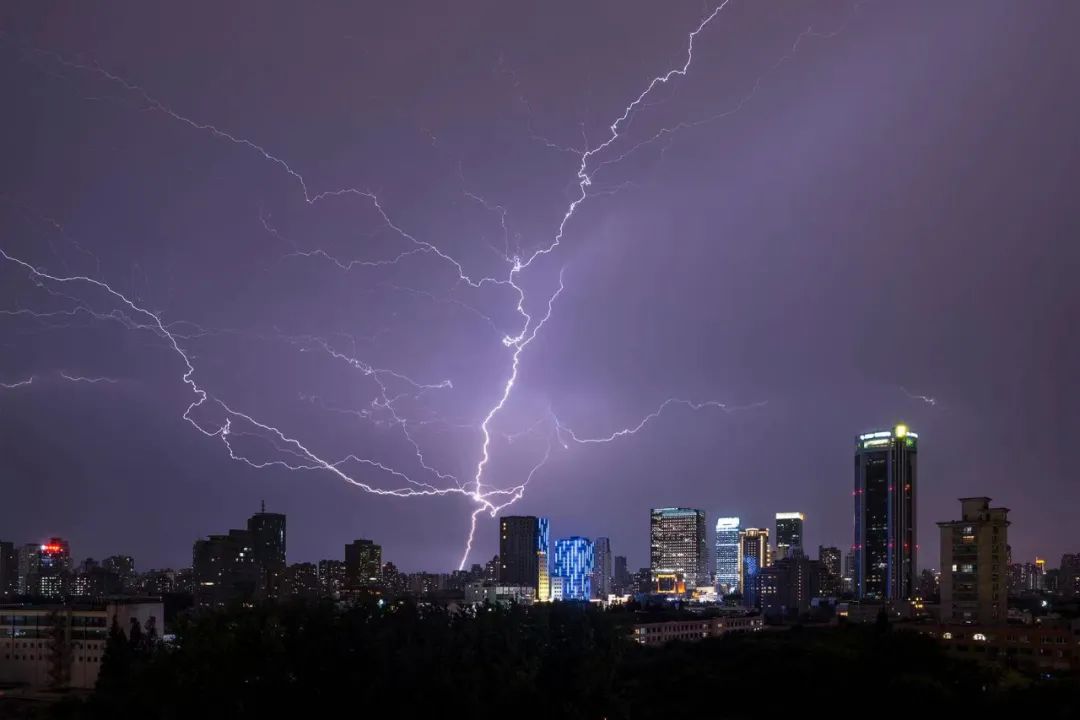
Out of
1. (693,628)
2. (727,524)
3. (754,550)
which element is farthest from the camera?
(727,524)

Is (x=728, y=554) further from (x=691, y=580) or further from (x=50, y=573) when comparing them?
(x=50, y=573)

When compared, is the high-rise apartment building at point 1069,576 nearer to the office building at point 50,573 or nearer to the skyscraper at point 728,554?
the skyscraper at point 728,554

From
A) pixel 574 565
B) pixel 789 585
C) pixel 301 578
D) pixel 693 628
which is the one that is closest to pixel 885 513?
pixel 789 585

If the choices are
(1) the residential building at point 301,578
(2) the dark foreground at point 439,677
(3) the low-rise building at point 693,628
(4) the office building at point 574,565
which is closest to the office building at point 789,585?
(4) the office building at point 574,565

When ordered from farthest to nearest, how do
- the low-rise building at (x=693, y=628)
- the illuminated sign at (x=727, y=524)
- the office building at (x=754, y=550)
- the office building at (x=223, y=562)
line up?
the illuminated sign at (x=727, y=524) → the office building at (x=754, y=550) → the office building at (x=223, y=562) → the low-rise building at (x=693, y=628)

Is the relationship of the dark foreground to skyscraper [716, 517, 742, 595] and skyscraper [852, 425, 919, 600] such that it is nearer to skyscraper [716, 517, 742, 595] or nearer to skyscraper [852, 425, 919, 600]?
skyscraper [852, 425, 919, 600]

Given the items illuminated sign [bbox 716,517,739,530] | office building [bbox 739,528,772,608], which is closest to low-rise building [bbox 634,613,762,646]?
office building [bbox 739,528,772,608]
